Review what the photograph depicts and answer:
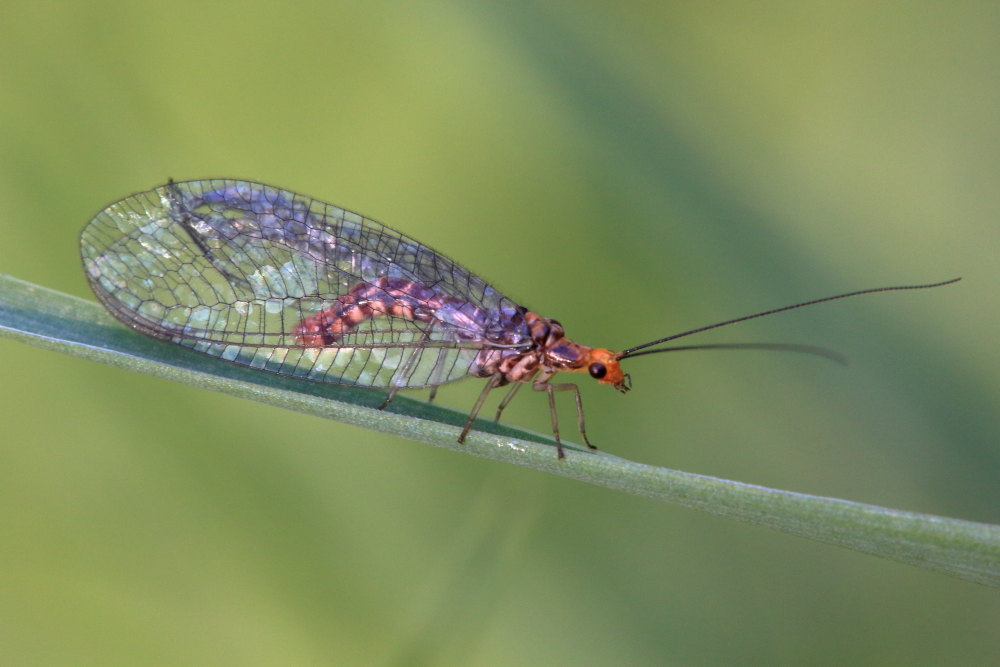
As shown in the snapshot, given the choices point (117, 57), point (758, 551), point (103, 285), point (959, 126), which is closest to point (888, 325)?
point (758, 551)

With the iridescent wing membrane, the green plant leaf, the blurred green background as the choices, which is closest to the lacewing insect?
the iridescent wing membrane

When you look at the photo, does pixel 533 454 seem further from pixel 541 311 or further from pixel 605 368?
pixel 541 311

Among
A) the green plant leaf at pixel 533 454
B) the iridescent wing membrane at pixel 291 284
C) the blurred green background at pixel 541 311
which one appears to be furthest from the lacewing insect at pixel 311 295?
the blurred green background at pixel 541 311

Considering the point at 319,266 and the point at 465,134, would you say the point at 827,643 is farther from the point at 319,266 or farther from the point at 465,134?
the point at 465,134

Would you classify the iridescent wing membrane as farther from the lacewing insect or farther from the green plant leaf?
the green plant leaf

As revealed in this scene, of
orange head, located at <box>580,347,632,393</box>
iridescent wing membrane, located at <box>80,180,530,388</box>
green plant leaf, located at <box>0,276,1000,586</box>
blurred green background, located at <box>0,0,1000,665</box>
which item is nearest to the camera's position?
green plant leaf, located at <box>0,276,1000,586</box>
